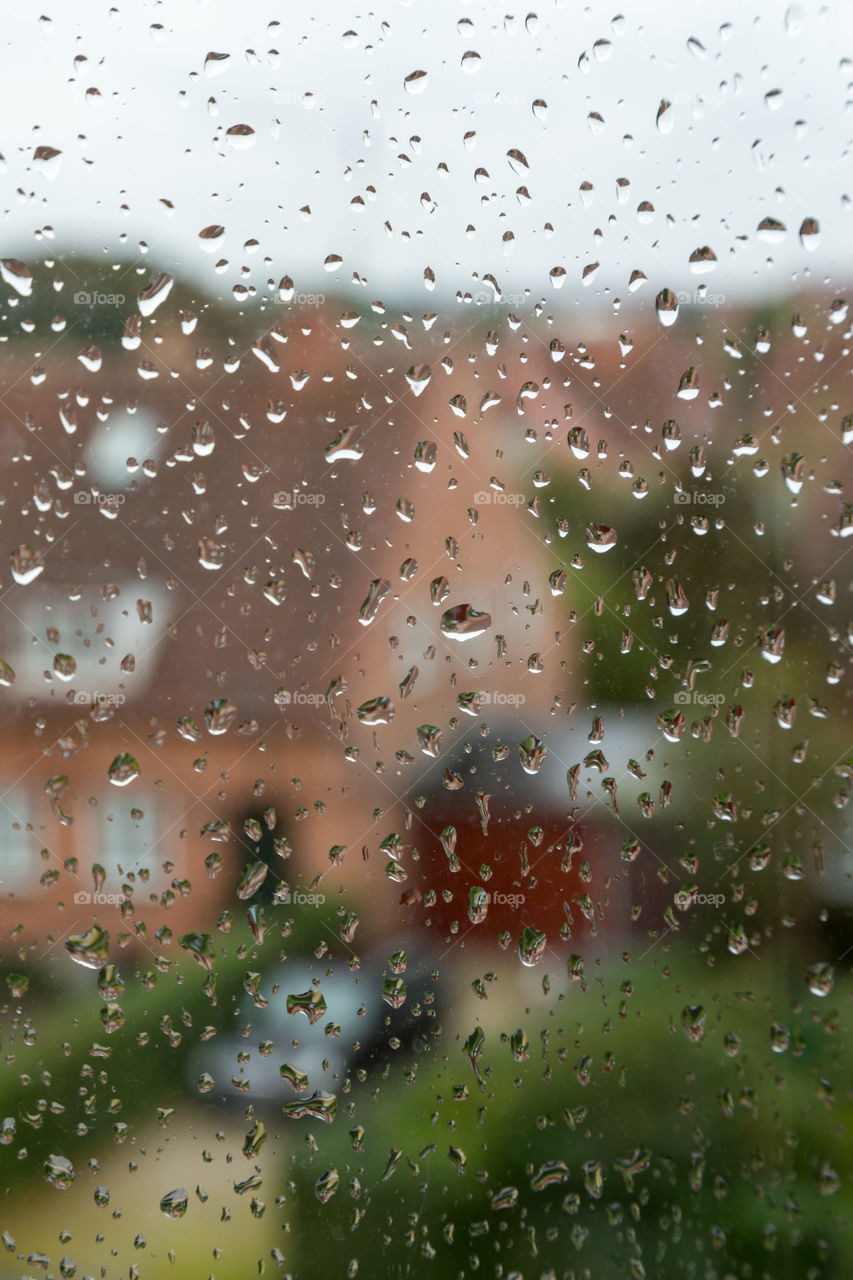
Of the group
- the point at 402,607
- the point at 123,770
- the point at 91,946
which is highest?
the point at 402,607

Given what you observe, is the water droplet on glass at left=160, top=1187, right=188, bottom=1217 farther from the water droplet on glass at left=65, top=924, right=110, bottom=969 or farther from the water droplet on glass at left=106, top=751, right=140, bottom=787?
the water droplet on glass at left=106, top=751, right=140, bottom=787

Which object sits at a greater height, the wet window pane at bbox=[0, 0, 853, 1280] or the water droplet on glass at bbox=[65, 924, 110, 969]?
the wet window pane at bbox=[0, 0, 853, 1280]

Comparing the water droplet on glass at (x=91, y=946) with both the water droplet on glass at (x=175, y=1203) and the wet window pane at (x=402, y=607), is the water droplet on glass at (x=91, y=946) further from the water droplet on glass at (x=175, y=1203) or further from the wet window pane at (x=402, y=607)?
the water droplet on glass at (x=175, y=1203)

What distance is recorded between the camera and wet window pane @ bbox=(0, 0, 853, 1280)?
55cm

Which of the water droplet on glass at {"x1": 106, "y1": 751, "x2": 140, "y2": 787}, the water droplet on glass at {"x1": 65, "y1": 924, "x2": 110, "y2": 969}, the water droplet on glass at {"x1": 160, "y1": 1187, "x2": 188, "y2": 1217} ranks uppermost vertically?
the water droplet on glass at {"x1": 106, "y1": 751, "x2": 140, "y2": 787}

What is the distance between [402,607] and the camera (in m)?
0.56

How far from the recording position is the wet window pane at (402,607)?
0.55m

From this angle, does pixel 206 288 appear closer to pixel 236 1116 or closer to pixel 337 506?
pixel 337 506

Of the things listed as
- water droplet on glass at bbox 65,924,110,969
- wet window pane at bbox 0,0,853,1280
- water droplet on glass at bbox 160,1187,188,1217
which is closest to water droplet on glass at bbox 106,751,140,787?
wet window pane at bbox 0,0,853,1280

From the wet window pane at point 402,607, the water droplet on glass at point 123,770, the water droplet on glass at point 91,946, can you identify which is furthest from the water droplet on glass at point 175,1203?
the water droplet on glass at point 123,770

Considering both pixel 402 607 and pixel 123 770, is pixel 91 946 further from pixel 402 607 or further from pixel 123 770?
pixel 402 607

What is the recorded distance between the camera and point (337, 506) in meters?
0.56

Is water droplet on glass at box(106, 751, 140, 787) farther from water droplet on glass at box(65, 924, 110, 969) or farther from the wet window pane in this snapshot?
water droplet on glass at box(65, 924, 110, 969)

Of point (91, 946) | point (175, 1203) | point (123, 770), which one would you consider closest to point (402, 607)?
point (123, 770)
